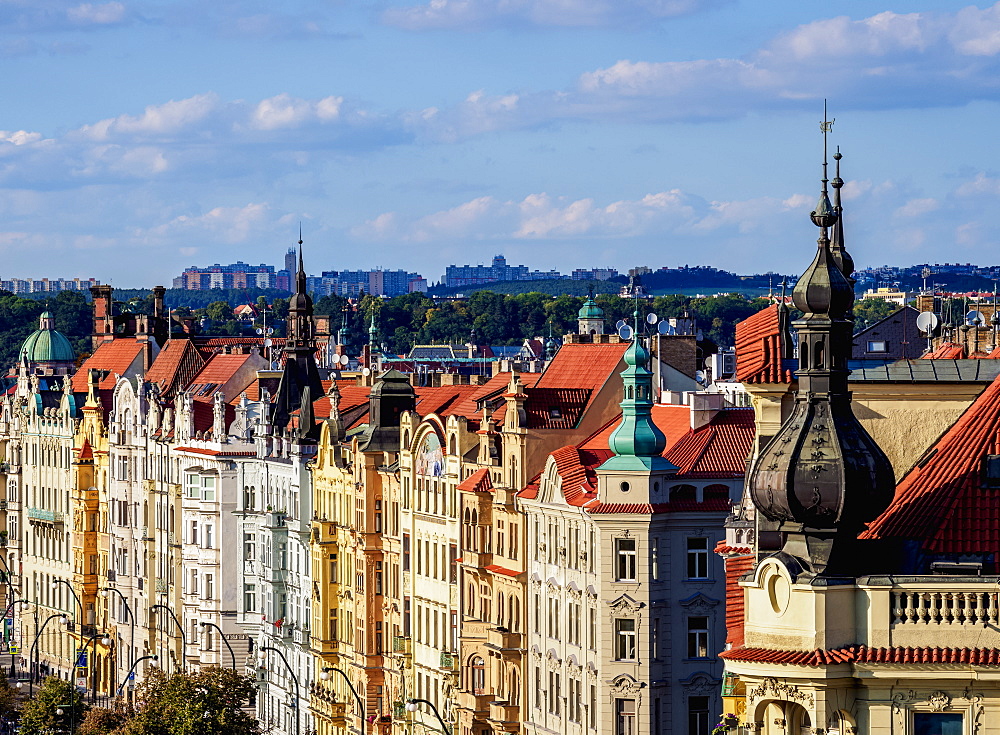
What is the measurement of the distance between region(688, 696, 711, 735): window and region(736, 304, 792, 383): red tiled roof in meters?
34.2

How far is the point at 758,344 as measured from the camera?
6588cm

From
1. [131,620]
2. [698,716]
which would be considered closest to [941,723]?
[698,716]

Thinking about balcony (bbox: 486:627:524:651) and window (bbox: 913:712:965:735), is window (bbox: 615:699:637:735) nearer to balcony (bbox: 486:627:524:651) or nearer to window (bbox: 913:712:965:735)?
balcony (bbox: 486:627:524:651)

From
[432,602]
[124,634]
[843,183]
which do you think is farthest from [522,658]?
[124,634]

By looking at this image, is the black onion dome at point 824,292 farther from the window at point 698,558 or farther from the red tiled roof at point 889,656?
the window at point 698,558

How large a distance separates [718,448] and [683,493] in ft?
8.34

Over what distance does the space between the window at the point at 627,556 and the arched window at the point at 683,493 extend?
2146 millimetres

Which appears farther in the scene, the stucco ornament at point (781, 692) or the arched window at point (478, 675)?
the arched window at point (478, 675)

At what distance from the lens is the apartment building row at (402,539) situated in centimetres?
9919

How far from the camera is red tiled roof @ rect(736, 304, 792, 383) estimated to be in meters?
65.0

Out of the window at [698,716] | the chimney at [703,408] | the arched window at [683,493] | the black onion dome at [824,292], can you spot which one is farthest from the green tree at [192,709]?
the black onion dome at [824,292]

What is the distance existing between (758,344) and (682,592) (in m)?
34.6

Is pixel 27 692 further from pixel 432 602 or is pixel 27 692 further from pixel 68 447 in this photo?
pixel 432 602

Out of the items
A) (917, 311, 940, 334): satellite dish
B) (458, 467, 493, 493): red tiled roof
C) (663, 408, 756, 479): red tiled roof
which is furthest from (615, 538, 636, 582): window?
(917, 311, 940, 334): satellite dish
